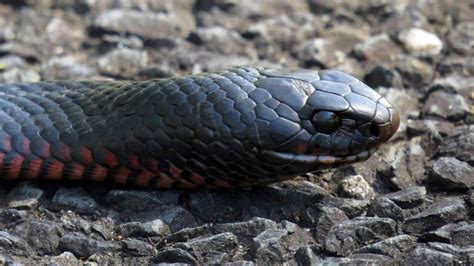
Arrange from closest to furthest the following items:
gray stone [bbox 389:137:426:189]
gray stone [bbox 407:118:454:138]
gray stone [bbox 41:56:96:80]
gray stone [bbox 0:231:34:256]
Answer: gray stone [bbox 0:231:34:256] < gray stone [bbox 389:137:426:189] < gray stone [bbox 407:118:454:138] < gray stone [bbox 41:56:96:80]

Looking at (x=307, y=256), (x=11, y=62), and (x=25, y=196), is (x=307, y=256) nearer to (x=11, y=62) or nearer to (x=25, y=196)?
(x=25, y=196)

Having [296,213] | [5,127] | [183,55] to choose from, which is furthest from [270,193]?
[183,55]

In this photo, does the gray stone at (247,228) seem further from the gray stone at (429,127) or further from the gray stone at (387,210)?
the gray stone at (429,127)

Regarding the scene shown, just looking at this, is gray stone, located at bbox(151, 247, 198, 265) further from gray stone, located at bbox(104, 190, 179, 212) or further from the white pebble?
the white pebble

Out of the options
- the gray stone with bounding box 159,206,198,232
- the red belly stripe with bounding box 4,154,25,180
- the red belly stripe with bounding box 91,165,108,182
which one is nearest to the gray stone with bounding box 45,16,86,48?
the red belly stripe with bounding box 4,154,25,180

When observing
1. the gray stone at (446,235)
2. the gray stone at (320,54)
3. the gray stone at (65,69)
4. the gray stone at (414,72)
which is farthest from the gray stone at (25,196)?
the gray stone at (414,72)
